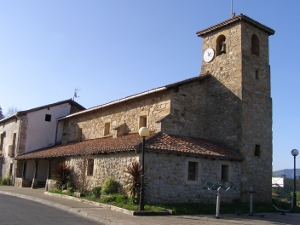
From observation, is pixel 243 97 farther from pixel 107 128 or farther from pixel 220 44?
pixel 107 128

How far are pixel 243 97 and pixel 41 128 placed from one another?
18699 millimetres

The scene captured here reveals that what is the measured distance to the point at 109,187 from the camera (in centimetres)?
1680

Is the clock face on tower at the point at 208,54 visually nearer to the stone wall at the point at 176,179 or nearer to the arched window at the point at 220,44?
the arched window at the point at 220,44

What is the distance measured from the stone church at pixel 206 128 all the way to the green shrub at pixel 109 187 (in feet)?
0.95

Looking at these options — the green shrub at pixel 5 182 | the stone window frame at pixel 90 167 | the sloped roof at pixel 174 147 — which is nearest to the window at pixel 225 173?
the sloped roof at pixel 174 147

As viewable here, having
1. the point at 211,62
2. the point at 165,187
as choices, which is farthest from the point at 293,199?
the point at 211,62

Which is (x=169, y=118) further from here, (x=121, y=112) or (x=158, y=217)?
(x=158, y=217)

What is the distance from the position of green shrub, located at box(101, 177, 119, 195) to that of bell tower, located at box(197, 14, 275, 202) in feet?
23.2

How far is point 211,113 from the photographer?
69.9 ft

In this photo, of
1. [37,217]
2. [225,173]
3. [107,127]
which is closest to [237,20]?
[225,173]

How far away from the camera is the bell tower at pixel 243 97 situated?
19.8 metres

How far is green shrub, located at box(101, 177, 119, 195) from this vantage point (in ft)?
55.1

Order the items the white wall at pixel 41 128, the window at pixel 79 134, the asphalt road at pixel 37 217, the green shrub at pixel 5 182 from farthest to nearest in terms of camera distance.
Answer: the white wall at pixel 41 128, the green shrub at pixel 5 182, the window at pixel 79 134, the asphalt road at pixel 37 217

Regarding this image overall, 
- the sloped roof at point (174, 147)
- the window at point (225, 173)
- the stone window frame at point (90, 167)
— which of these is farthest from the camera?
the stone window frame at point (90, 167)
